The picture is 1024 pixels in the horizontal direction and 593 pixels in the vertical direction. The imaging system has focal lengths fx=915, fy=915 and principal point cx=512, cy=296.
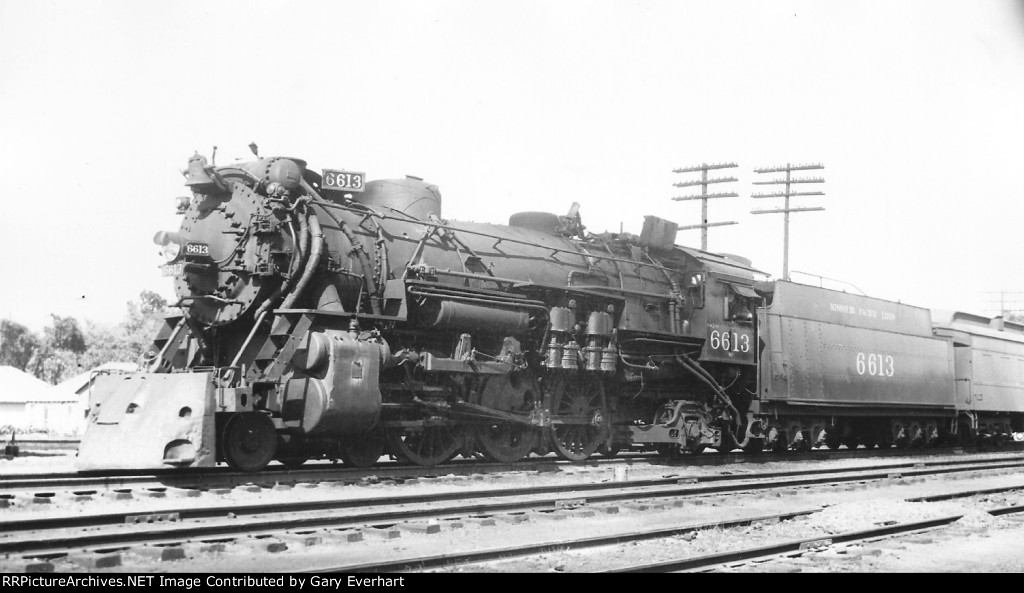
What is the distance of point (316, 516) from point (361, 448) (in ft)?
12.6

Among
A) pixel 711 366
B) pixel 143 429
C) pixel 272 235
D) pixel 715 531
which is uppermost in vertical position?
pixel 272 235

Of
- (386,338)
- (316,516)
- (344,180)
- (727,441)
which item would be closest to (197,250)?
(344,180)

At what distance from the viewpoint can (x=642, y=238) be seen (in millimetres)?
15773

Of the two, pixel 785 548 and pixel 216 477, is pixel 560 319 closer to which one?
pixel 216 477

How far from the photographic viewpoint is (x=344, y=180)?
1176cm

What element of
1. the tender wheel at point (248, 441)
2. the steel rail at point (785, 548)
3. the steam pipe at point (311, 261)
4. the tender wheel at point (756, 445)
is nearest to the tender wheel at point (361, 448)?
the tender wheel at point (248, 441)

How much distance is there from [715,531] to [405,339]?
5.26 meters

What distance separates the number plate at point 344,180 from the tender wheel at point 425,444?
3136 mm

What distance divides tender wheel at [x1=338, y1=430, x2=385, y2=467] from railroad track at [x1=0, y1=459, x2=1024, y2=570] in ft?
7.75
